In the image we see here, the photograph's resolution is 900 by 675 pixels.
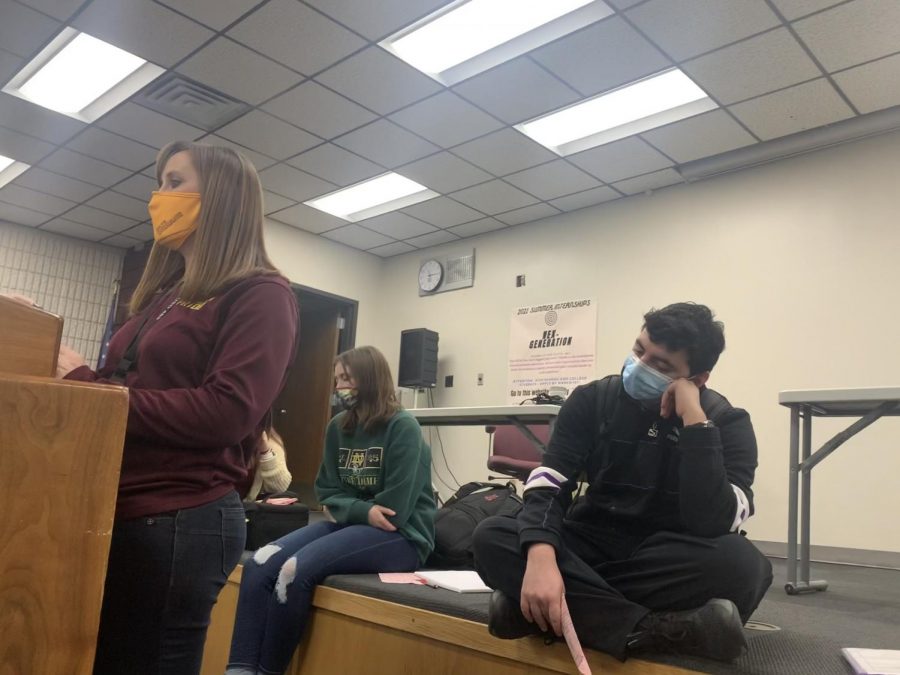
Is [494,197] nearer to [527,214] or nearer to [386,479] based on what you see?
[527,214]

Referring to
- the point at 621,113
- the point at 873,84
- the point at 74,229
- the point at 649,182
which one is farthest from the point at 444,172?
the point at 74,229

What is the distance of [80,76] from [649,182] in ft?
11.0

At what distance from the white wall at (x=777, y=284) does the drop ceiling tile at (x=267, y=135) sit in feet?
6.27

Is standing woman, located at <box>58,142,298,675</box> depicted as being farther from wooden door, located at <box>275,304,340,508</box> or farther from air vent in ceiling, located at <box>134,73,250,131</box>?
wooden door, located at <box>275,304,340,508</box>

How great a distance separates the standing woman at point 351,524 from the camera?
1.75 metres

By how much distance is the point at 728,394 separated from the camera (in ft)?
13.3

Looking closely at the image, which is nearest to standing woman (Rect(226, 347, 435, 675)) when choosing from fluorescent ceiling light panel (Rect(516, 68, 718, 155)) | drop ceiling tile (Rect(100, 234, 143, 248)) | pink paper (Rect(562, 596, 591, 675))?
pink paper (Rect(562, 596, 591, 675))

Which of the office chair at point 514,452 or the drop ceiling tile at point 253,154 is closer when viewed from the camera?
the office chair at point 514,452

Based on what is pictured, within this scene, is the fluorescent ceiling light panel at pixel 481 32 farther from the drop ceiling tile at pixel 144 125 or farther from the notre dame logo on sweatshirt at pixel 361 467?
the notre dame logo on sweatshirt at pixel 361 467

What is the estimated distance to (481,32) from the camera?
3111 mm

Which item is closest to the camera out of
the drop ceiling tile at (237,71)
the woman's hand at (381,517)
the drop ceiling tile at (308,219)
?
the woman's hand at (381,517)

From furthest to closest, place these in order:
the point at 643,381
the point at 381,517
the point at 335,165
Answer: the point at 335,165
the point at 381,517
the point at 643,381

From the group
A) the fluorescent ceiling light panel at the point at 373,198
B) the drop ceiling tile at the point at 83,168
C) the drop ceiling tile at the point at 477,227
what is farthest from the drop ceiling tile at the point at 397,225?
the drop ceiling tile at the point at 83,168

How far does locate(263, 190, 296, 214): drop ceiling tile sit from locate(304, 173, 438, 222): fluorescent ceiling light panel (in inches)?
6.0
